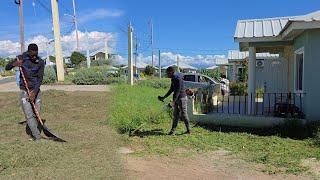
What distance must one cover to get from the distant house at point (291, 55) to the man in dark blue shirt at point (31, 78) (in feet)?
18.3

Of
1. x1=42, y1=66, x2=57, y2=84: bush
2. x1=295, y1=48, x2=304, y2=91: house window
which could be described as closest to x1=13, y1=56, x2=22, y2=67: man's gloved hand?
x1=295, y1=48, x2=304, y2=91: house window

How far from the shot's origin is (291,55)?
536 inches

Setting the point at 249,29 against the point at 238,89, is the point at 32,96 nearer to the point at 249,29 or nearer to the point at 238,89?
the point at 249,29

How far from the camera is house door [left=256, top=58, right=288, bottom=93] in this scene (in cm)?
1470

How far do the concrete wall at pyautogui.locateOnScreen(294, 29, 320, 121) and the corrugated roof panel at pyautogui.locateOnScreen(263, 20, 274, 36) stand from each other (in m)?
1.58

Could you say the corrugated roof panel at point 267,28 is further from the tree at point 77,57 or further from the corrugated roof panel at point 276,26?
the tree at point 77,57

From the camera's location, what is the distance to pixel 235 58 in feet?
113

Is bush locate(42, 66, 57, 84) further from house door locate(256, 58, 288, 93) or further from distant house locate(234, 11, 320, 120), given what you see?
distant house locate(234, 11, 320, 120)

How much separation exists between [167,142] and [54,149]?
8.38 feet

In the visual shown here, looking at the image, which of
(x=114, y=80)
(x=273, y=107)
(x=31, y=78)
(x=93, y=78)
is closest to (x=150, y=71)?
(x=114, y=80)

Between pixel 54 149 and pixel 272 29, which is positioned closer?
pixel 54 149

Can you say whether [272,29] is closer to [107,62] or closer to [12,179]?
[12,179]

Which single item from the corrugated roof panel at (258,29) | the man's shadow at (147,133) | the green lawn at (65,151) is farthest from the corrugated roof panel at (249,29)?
the green lawn at (65,151)

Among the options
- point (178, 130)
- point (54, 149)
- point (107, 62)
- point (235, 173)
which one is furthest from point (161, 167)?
point (107, 62)
